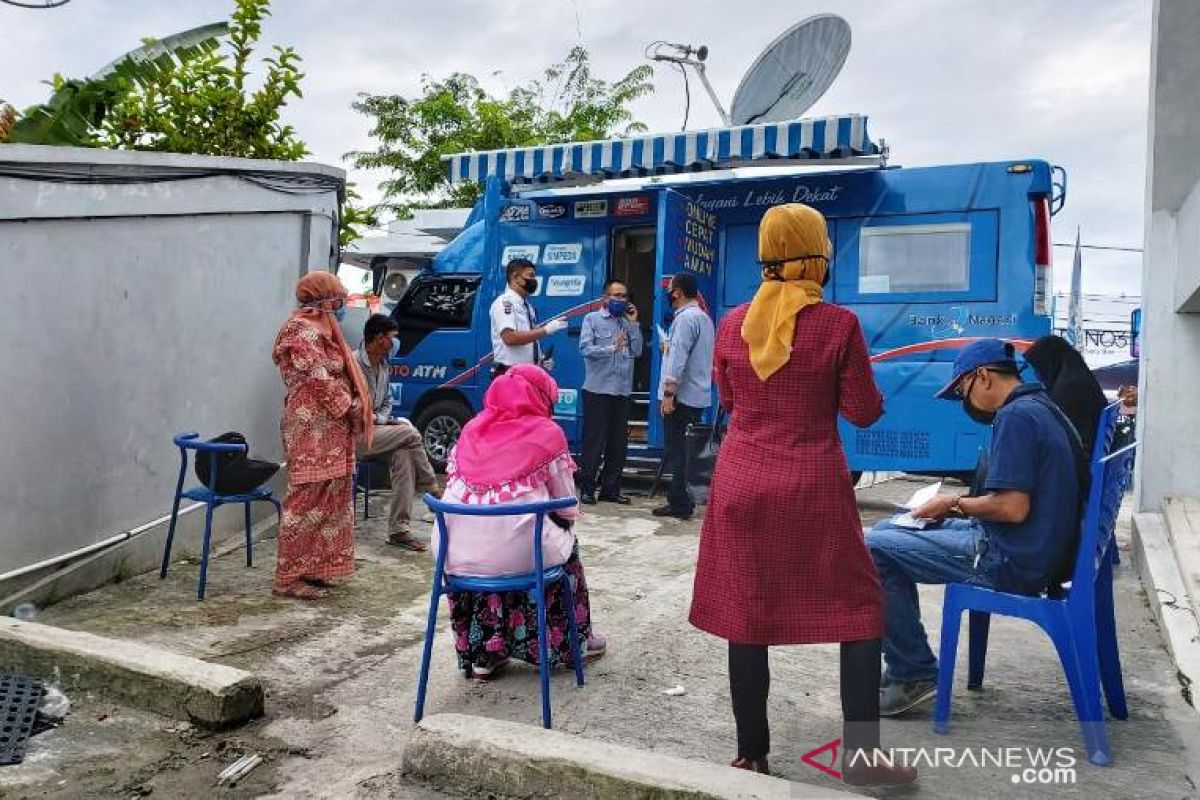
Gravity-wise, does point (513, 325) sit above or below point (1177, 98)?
below

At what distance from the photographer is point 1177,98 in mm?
6066

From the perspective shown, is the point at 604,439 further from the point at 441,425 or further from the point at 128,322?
the point at 128,322

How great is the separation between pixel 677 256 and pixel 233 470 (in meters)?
4.05

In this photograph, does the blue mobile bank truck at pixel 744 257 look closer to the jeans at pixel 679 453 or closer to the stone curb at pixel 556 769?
the jeans at pixel 679 453

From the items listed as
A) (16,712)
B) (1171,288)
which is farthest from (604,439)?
(16,712)

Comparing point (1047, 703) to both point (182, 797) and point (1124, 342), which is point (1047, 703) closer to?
point (182, 797)

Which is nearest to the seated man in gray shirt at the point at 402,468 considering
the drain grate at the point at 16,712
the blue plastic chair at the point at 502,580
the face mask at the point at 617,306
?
the face mask at the point at 617,306

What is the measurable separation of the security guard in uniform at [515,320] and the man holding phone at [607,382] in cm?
42

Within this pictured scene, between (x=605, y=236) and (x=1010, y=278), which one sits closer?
(x=1010, y=278)

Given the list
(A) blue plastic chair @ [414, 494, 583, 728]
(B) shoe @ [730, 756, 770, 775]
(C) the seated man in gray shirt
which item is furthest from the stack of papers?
(C) the seated man in gray shirt

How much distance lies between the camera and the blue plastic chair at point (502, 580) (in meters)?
3.17

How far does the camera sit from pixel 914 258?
7.61 metres

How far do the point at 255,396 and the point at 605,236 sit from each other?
12.0ft

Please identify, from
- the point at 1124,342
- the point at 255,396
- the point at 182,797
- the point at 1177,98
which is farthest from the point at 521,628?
the point at 1124,342
